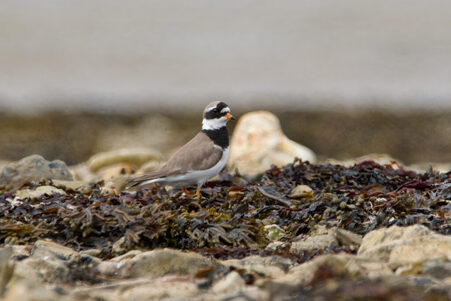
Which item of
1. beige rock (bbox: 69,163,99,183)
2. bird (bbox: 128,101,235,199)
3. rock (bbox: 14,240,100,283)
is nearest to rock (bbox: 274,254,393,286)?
rock (bbox: 14,240,100,283)

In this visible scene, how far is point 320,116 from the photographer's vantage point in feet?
50.4

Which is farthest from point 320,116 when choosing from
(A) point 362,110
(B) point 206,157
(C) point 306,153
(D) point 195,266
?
(D) point 195,266

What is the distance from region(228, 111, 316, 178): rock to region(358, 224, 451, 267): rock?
15.2 feet

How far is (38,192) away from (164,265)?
2735 mm

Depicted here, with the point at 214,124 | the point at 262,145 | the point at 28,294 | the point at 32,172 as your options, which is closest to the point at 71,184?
the point at 32,172

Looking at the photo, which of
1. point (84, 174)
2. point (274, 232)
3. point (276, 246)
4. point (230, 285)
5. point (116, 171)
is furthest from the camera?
point (84, 174)

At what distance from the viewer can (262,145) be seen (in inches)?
386

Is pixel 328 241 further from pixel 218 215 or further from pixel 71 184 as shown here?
pixel 71 184

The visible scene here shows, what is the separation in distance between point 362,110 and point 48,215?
11.4 m

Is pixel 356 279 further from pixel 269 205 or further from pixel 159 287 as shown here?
pixel 269 205

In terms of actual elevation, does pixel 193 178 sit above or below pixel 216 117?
below

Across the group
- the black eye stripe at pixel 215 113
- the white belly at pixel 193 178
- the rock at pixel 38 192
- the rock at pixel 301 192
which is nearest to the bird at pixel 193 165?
the white belly at pixel 193 178

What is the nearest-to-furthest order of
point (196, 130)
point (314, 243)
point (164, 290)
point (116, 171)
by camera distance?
point (164, 290), point (314, 243), point (116, 171), point (196, 130)

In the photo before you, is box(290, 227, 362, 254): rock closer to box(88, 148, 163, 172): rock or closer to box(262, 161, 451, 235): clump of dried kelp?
box(262, 161, 451, 235): clump of dried kelp
